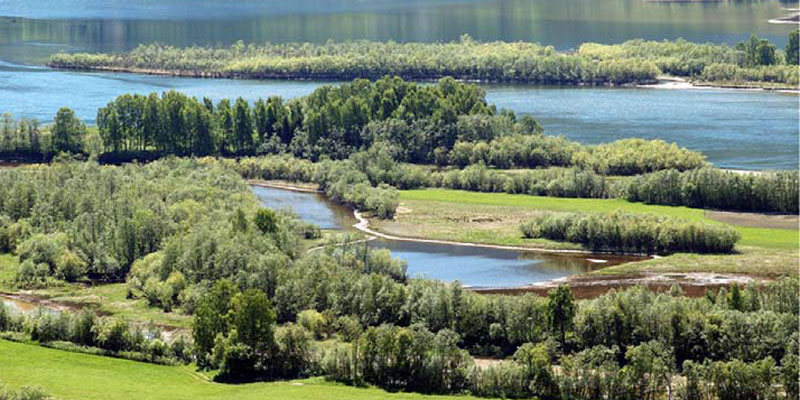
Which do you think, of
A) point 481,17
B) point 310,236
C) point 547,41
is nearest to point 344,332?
point 310,236

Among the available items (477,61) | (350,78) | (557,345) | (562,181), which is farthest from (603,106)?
(557,345)

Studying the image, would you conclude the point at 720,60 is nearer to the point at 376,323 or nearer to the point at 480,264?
the point at 480,264

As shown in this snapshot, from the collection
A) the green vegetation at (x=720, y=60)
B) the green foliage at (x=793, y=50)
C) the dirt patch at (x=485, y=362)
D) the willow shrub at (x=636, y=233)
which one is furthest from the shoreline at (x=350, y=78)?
the dirt patch at (x=485, y=362)

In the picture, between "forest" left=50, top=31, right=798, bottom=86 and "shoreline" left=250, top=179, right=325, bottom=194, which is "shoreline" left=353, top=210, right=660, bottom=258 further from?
"forest" left=50, top=31, right=798, bottom=86

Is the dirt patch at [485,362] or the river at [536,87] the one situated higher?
the river at [536,87]

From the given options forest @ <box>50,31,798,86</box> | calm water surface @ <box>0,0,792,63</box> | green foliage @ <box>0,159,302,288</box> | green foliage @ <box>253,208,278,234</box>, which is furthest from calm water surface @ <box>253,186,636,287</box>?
calm water surface @ <box>0,0,792,63</box>

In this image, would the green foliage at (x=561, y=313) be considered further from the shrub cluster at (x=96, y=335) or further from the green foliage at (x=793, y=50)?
the green foliage at (x=793, y=50)

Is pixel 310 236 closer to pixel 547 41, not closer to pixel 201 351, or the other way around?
pixel 201 351
